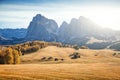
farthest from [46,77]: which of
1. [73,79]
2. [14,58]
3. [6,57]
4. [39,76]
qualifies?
[14,58]

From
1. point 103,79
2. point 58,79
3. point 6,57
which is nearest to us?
point 58,79

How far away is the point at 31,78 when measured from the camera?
65.6 metres

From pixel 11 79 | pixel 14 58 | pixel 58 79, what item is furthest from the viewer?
pixel 14 58

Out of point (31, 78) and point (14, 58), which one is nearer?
point (31, 78)

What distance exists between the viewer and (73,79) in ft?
226

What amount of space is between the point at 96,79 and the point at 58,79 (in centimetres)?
1079

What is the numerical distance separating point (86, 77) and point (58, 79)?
9254 mm

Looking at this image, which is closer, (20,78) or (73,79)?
(20,78)

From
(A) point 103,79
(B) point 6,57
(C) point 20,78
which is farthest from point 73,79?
(B) point 6,57

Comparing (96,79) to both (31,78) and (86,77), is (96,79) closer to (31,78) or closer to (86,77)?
(86,77)

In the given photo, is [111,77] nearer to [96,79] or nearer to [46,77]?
[96,79]

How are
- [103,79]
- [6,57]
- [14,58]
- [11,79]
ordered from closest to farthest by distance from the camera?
1. [11,79]
2. [103,79]
3. [6,57]
4. [14,58]

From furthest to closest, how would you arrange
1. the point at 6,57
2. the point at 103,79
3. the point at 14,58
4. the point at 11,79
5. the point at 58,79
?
the point at 14,58
the point at 6,57
the point at 103,79
the point at 58,79
the point at 11,79

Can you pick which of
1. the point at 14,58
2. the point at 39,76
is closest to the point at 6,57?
the point at 14,58
